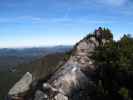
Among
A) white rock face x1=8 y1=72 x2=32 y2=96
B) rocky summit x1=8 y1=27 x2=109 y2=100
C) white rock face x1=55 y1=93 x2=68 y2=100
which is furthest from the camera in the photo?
white rock face x1=8 y1=72 x2=32 y2=96

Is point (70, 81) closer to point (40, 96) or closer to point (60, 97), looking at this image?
point (60, 97)

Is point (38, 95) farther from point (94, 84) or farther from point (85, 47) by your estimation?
point (85, 47)

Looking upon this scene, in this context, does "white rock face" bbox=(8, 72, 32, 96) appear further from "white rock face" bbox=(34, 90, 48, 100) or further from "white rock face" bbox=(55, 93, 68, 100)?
"white rock face" bbox=(55, 93, 68, 100)

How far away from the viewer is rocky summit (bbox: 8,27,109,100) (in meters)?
16.1

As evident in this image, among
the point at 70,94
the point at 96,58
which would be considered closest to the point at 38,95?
the point at 70,94

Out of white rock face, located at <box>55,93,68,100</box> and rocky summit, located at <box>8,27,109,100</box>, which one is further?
rocky summit, located at <box>8,27,109,100</box>

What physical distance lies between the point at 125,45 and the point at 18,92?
8004mm

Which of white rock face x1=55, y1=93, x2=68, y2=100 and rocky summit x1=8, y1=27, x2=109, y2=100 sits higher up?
rocky summit x1=8, y1=27, x2=109, y2=100

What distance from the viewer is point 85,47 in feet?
69.1

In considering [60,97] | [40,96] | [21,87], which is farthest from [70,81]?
[21,87]

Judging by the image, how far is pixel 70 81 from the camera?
1669cm

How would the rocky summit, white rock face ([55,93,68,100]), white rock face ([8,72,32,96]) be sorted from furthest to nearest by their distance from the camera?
white rock face ([8,72,32,96])
the rocky summit
white rock face ([55,93,68,100])

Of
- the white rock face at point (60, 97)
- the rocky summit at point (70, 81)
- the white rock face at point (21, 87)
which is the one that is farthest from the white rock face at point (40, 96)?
the white rock face at point (21, 87)

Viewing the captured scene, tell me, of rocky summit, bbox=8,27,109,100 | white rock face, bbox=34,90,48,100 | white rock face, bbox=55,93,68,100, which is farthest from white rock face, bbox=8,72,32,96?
white rock face, bbox=55,93,68,100
